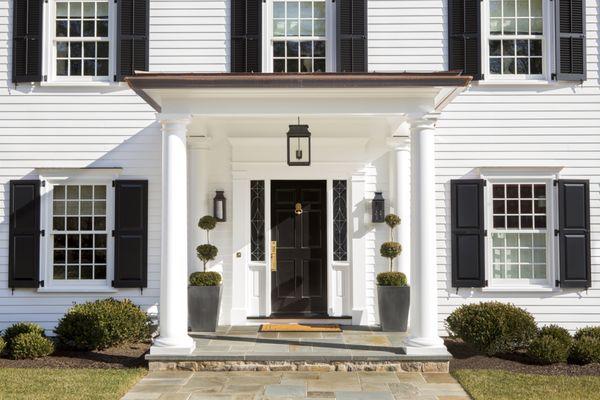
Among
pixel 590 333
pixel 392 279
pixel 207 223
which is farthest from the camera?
pixel 207 223

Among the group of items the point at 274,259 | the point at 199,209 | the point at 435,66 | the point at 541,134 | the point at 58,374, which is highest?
the point at 435,66

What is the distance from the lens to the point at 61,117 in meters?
11.4

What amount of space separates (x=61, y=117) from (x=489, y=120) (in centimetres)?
698

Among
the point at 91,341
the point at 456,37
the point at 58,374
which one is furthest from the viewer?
the point at 456,37

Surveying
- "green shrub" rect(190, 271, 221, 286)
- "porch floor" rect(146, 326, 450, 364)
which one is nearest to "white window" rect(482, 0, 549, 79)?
"porch floor" rect(146, 326, 450, 364)

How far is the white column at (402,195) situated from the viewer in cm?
1130

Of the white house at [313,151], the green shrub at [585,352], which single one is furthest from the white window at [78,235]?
the green shrub at [585,352]

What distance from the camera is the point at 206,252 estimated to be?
11.0m

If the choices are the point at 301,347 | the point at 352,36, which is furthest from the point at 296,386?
the point at 352,36

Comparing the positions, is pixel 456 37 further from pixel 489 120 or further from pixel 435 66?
pixel 489 120

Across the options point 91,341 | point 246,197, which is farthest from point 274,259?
point 91,341

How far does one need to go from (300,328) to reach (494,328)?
10.1 feet

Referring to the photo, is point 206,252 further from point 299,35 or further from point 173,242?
point 299,35

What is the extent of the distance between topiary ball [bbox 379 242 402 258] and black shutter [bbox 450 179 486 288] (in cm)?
96
